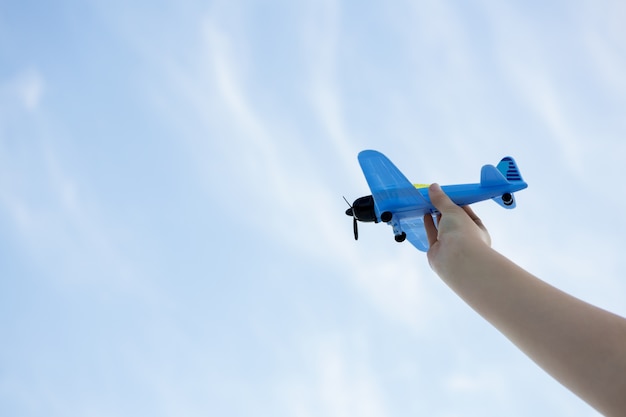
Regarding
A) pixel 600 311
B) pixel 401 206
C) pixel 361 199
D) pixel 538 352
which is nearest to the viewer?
pixel 600 311

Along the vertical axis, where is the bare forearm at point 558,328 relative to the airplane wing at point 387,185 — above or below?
below

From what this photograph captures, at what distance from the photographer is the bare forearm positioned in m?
1.94

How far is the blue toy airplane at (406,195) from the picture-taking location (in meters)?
10.7

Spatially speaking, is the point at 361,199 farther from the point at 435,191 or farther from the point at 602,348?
the point at 602,348

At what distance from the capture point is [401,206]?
1076 centimetres

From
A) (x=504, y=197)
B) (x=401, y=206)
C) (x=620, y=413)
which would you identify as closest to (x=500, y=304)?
(x=620, y=413)

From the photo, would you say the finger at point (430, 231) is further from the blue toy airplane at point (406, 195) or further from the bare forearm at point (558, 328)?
the blue toy airplane at point (406, 195)

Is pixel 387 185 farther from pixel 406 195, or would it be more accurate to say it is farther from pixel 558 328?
pixel 558 328

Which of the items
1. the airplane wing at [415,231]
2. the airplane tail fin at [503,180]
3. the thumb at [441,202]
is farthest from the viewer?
the airplane tail fin at [503,180]

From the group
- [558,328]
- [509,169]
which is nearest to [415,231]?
[509,169]

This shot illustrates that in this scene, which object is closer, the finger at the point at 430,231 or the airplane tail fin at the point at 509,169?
the finger at the point at 430,231

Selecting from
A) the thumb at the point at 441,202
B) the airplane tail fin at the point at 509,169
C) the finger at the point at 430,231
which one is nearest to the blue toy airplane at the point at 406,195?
the airplane tail fin at the point at 509,169

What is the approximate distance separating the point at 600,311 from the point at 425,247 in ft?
32.1

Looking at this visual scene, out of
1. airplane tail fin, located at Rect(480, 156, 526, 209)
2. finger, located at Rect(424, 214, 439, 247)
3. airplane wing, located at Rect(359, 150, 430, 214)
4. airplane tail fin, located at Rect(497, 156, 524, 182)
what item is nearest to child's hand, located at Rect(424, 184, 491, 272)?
finger, located at Rect(424, 214, 439, 247)
